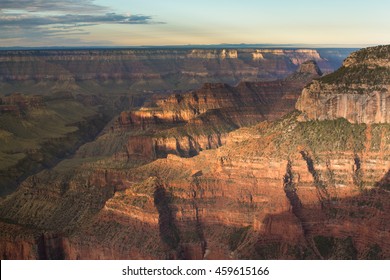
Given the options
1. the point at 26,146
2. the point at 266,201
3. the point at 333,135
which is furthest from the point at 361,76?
the point at 26,146

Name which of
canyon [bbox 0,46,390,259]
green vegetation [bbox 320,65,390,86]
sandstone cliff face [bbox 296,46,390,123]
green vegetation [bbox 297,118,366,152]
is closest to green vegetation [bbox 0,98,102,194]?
canyon [bbox 0,46,390,259]

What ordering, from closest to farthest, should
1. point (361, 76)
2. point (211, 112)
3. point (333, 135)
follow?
point (333, 135) → point (361, 76) → point (211, 112)

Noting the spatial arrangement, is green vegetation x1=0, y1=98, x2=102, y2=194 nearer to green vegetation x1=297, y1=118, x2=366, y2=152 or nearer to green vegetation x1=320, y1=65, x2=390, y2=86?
green vegetation x1=297, y1=118, x2=366, y2=152

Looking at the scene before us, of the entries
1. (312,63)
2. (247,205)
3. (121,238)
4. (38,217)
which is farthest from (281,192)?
(312,63)

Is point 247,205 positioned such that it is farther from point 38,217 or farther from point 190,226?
point 38,217

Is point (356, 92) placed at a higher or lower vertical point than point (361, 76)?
lower

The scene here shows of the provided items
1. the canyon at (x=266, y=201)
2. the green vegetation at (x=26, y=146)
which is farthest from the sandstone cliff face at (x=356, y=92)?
the green vegetation at (x=26, y=146)

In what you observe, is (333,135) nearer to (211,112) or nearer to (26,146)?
(211,112)

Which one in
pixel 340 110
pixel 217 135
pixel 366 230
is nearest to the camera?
pixel 366 230
